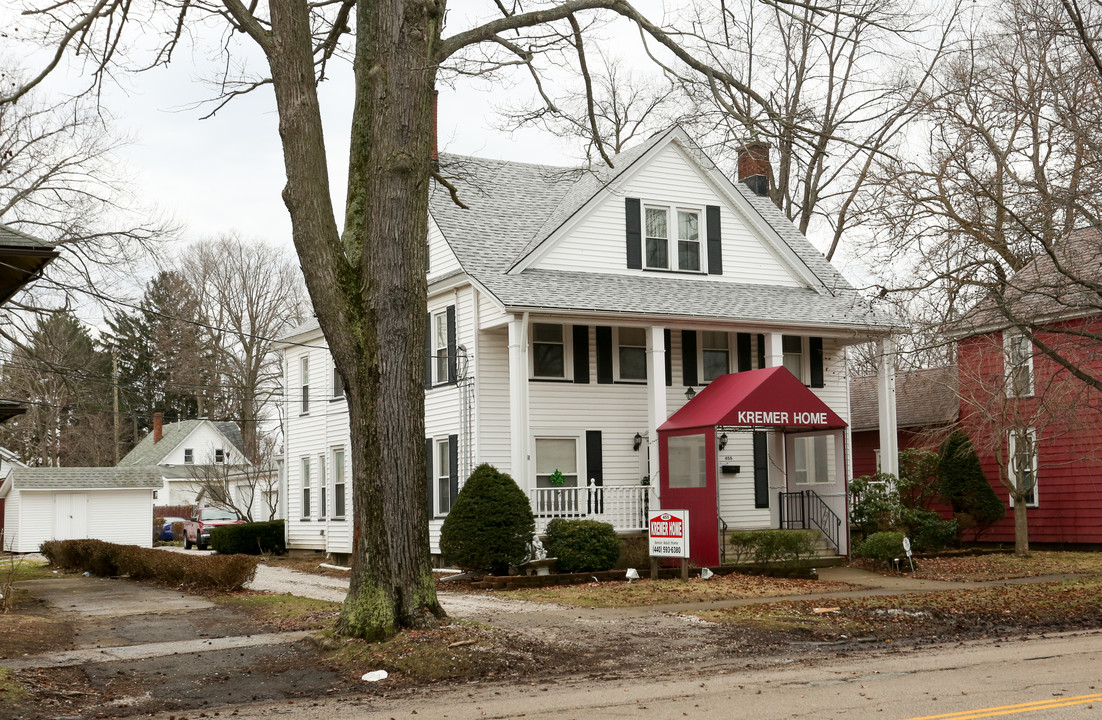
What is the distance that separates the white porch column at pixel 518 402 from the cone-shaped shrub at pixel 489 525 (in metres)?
1.04

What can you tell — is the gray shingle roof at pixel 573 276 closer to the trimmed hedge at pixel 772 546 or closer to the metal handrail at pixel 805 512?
the metal handrail at pixel 805 512

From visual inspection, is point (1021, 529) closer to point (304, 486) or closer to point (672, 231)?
point (672, 231)

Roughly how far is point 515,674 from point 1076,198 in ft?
31.6

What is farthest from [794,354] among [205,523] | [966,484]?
[205,523]

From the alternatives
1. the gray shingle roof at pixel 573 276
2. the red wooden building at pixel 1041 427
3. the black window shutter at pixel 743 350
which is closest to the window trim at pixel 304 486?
the gray shingle roof at pixel 573 276

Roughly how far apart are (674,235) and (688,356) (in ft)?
9.22

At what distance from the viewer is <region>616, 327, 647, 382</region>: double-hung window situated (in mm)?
24594

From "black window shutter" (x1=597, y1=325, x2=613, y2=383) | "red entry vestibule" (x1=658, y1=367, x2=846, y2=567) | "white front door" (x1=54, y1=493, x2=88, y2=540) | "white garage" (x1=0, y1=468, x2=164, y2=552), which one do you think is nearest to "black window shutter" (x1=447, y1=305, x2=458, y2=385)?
"black window shutter" (x1=597, y1=325, x2=613, y2=383)

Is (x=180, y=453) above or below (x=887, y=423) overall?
below

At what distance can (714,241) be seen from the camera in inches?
1015

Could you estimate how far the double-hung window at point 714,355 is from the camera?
998 inches

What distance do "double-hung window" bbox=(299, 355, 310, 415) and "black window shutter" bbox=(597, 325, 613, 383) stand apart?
34.1ft

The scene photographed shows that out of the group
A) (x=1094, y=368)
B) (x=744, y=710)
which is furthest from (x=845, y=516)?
(x=744, y=710)

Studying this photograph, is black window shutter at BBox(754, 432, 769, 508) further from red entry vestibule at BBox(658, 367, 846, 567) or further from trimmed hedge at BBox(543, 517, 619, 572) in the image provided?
trimmed hedge at BBox(543, 517, 619, 572)
